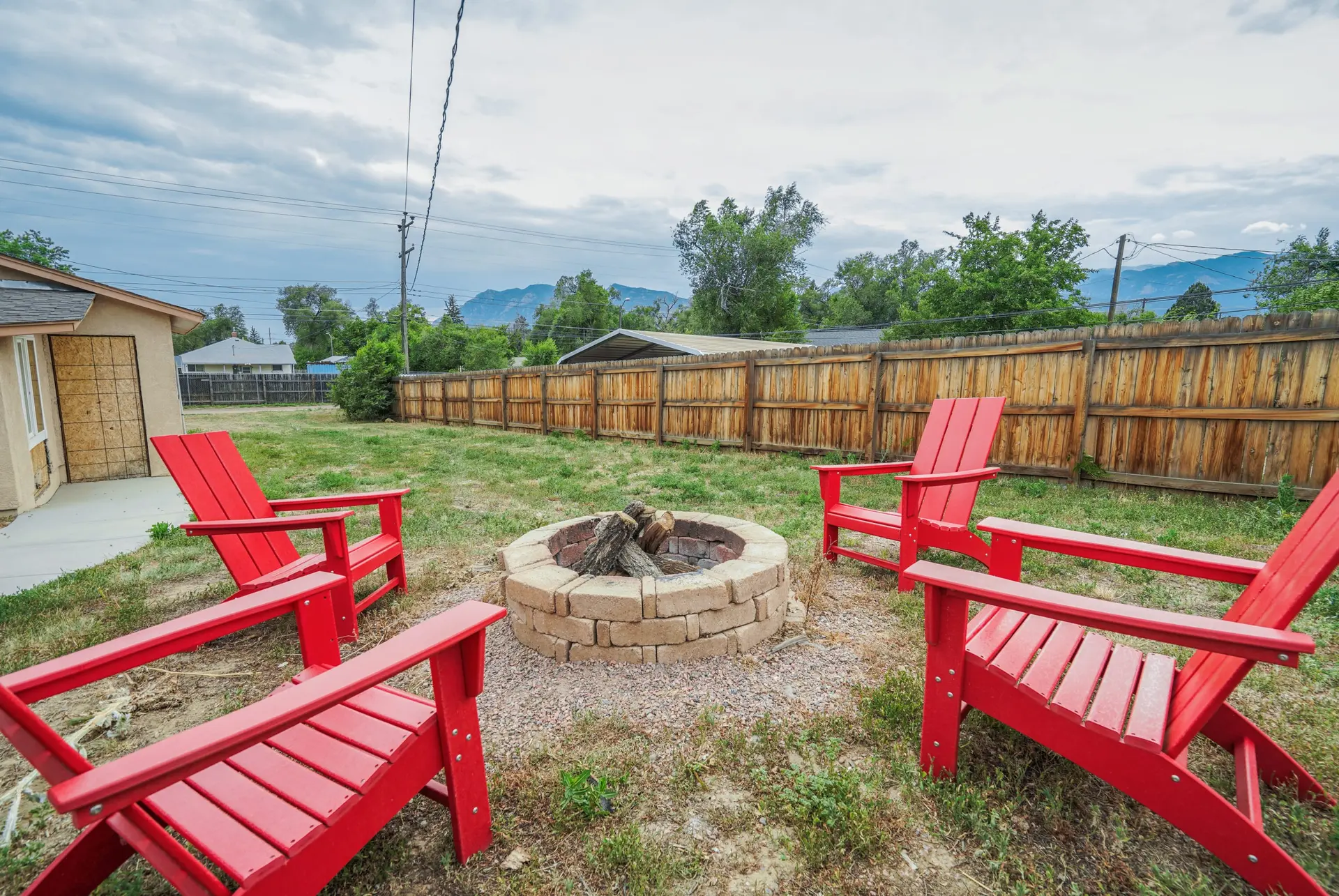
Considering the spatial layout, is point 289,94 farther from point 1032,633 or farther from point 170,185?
point 170,185

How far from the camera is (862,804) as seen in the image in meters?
1.60

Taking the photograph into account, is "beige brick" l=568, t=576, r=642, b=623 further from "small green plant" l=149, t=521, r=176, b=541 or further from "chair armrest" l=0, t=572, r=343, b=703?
"small green plant" l=149, t=521, r=176, b=541

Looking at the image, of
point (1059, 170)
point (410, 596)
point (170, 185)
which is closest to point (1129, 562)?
point (410, 596)

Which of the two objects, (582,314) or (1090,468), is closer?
Answer: (1090,468)

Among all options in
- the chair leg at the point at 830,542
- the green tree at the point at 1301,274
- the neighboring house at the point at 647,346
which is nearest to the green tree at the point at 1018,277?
the green tree at the point at 1301,274

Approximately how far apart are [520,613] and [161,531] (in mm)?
4028

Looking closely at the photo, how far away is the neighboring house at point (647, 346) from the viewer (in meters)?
15.1

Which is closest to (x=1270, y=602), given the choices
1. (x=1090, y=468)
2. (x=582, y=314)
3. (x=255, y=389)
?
(x=1090, y=468)

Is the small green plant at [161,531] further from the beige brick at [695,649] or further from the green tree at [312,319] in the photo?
the green tree at [312,319]

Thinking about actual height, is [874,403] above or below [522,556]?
above

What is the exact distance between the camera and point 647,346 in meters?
16.3

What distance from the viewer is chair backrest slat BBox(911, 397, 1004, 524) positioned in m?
3.42

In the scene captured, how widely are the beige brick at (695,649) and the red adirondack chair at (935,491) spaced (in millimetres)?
1346

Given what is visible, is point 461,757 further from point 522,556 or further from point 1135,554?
point 1135,554
